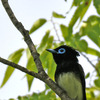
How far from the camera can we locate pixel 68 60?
3199 millimetres

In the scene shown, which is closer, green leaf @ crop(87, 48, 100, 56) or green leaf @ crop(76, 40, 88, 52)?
green leaf @ crop(76, 40, 88, 52)

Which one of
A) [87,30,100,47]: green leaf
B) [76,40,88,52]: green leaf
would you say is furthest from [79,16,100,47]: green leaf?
[76,40,88,52]: green leaf

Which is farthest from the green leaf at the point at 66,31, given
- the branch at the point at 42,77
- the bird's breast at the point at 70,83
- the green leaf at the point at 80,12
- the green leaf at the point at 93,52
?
the branch at the point at 42,77

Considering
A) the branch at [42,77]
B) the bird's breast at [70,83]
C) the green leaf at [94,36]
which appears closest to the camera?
the branch at [42,77]

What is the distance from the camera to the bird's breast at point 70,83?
282 centimetres

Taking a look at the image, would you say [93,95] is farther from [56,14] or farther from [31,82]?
[56,14]

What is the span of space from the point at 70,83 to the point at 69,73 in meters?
0.17

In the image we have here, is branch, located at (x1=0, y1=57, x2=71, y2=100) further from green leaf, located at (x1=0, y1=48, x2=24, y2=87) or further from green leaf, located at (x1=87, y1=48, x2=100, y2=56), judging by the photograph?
green leaf, located at (x1=87, y1=48, x2=100, y2=56)

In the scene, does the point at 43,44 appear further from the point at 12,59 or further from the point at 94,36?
the point at 94,36

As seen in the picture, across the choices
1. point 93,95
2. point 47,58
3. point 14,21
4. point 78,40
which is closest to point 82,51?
point 78,40

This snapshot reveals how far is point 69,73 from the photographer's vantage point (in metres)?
2.86

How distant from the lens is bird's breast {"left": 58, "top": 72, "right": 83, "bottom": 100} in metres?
2.82

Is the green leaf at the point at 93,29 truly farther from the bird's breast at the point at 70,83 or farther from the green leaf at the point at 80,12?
the bird's breast at the point at 70,83

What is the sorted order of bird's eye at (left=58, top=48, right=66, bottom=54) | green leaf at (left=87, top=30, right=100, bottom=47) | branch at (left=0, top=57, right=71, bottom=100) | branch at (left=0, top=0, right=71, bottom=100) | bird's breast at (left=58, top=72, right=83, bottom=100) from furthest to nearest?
1. bird's eye at (left=58, top=48, right=66, bottom=54)
2. bird's breast at (left=58, top=72, right=83, bottom=100)
3. green leaf at (left=87, top=30, right=100, bottom=47)
4. branch at (left=0, top=0, right=71, bottom=100)
5. branch at (left=0, top=57, right=71, bottom=100)
